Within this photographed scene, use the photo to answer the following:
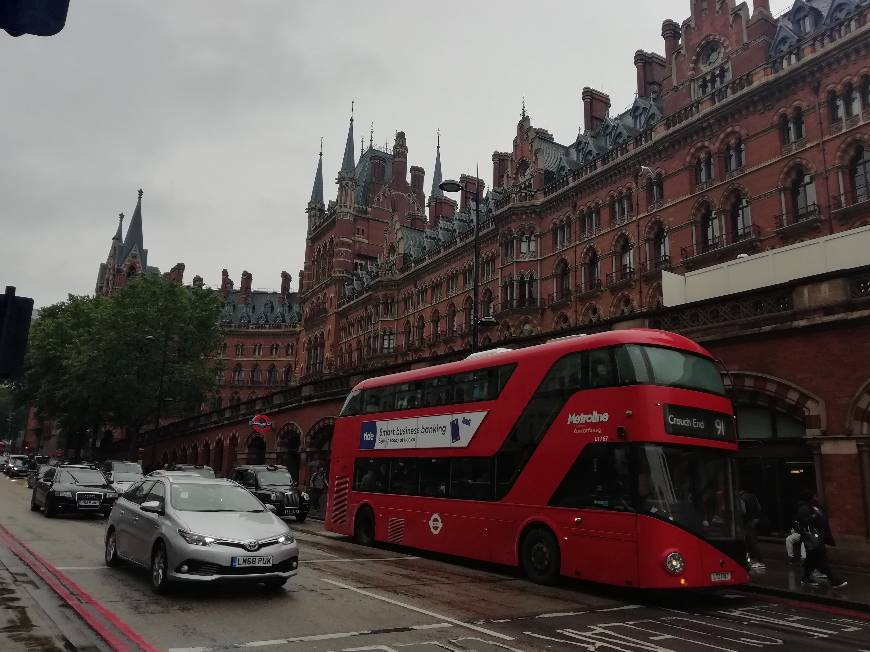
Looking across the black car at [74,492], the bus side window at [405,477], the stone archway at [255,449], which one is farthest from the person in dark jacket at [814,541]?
the stone archway at [255,449]

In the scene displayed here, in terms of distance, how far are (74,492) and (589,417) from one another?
57.9 ft

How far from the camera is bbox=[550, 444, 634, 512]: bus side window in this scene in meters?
10.8

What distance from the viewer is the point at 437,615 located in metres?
8.85

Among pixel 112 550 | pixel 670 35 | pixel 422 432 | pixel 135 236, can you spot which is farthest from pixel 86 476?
pixel 135 236

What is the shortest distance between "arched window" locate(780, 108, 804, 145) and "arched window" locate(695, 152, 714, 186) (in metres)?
3.73

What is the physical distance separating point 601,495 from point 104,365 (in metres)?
46.2

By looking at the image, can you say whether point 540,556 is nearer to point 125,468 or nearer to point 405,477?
point 405,477

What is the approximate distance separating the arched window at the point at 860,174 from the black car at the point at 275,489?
2432 centimetres

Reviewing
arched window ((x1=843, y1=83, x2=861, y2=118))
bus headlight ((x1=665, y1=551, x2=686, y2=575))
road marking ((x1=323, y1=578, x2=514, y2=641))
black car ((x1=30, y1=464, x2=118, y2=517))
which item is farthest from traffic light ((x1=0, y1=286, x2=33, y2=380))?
arched window ((x1=843, y1=83, x2=861, y2=118))

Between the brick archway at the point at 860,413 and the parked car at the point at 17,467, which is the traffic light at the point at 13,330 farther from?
the parked car at the point at 17,467

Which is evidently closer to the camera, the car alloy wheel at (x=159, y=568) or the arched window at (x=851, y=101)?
the car alloy wheel at (x=159, y=568)

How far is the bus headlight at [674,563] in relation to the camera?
33.0 feet

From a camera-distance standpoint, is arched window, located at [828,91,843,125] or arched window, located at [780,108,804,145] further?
arched window, located at [780,108,804,145]

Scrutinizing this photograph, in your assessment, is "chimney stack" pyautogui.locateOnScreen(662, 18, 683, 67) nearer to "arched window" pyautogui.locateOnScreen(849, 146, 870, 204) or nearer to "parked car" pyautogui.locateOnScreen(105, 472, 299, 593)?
"arched window" pyautogui.locateOnScreen(849, 146, 870, 204)
